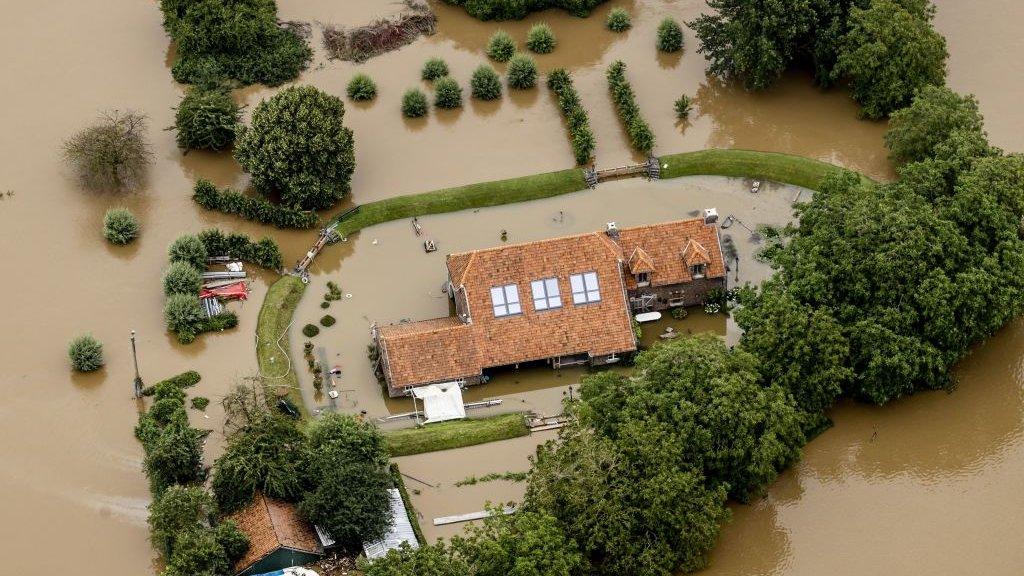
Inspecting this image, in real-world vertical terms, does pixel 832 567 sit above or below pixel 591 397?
below

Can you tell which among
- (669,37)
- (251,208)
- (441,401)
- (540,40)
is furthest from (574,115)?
(441,401)

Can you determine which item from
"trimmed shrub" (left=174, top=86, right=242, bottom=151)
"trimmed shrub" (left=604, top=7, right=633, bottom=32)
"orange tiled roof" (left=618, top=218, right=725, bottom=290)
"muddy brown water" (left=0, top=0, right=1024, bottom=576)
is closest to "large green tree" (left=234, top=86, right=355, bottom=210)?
"muddy brown water" (left=0, top=0, right=1024, bottom=576)

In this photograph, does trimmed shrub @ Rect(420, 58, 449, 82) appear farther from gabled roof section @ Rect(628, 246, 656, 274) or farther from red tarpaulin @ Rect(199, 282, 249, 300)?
gabled roof section @ Rect(628, 246, 656, 274)

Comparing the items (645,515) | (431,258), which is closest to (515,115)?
(431,258)

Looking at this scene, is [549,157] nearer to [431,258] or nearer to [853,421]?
[431,258]

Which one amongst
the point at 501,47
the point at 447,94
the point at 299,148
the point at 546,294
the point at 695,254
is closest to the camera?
the point at 546,294

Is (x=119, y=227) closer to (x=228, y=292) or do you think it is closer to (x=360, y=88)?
(x=228, y=292)
